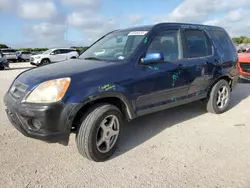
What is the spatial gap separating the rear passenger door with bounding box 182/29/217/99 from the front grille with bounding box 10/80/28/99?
2.43 m

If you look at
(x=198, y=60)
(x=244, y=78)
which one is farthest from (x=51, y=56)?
(x=198, y=60)

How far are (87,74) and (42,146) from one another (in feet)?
4.32

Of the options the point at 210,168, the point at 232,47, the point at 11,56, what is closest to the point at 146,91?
the point at 210,168

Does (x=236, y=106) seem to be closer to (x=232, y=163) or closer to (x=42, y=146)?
(x=232, y=163)

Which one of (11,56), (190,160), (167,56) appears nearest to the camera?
(190,160)

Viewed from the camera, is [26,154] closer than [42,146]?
Yes

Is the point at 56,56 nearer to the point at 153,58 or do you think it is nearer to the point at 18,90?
the point at 18,90

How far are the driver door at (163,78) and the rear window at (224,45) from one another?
121cm

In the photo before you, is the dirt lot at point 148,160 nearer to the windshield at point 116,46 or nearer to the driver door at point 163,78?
the driver door at point 163,78

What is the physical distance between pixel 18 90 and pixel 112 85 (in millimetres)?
1161

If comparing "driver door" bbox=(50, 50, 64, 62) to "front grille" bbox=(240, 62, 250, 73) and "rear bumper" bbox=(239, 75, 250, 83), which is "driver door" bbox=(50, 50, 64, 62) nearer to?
"rear bumper" bbox=(239, 75, 250, 83)

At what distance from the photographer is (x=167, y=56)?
370cm

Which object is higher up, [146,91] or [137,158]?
[146,91]

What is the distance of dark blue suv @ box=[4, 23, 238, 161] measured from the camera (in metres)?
2.66
